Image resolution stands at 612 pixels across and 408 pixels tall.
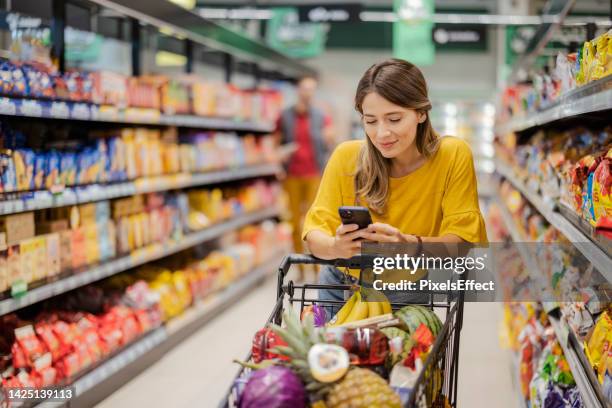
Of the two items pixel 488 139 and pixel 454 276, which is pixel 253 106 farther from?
pixel 488 139

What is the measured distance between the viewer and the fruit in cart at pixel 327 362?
1520mm

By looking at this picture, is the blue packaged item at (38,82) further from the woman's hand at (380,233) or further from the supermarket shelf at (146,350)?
the woman's hand at (380,233)

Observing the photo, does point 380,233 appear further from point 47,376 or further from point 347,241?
point 47,376

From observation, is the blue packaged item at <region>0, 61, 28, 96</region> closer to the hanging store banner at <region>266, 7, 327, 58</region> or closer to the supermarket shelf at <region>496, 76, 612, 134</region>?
the supermarket shelf at <region>496, 76, 612, 134</region>

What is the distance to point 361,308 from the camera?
78.4 inches

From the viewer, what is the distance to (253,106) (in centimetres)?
727

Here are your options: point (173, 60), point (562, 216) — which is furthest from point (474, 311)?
point (173, 60)

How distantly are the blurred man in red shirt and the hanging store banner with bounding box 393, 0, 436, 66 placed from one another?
2.88m

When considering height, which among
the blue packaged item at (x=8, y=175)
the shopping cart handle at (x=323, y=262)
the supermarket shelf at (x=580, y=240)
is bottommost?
the shopping cart handle at (x=323, y=262)

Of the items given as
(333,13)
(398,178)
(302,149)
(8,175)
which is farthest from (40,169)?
(333,13)

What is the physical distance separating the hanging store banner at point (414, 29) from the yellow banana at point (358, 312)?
323 inches

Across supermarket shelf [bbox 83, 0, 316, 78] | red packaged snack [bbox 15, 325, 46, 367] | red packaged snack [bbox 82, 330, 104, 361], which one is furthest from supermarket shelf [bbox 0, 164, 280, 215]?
supermarket shelf [bbox 83, 0, 316, 78]

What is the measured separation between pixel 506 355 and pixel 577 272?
1.93 metres

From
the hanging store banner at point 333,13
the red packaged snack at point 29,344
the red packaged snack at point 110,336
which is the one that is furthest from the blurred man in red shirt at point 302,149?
the red packaged snack at point 29,344
